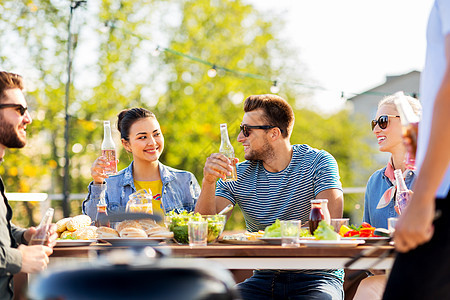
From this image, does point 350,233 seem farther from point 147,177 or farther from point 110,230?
point 147,177

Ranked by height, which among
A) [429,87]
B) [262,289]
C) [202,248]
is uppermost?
[429,87]

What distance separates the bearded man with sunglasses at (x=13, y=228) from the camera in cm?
224

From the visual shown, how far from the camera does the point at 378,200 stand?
3.63 meters

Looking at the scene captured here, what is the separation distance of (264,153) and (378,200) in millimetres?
768

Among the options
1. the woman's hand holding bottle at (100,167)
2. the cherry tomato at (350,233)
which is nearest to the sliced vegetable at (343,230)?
the cherry tomato at (350,233)

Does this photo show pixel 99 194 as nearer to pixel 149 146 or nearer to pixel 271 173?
pixel 149 146

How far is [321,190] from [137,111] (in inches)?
58.4

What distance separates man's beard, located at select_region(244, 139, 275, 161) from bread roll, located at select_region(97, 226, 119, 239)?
3.86ft

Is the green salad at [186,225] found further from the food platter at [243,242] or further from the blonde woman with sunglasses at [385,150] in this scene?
the blonde woman with sunglasses at [385,150]

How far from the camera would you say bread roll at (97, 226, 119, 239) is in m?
2.73

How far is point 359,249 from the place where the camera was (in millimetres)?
2363


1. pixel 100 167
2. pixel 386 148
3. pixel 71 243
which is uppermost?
pixel 386 148

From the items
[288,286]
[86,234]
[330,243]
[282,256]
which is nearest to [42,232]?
[86,234]

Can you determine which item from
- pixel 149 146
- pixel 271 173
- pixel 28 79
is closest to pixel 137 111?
pixel 149 146
